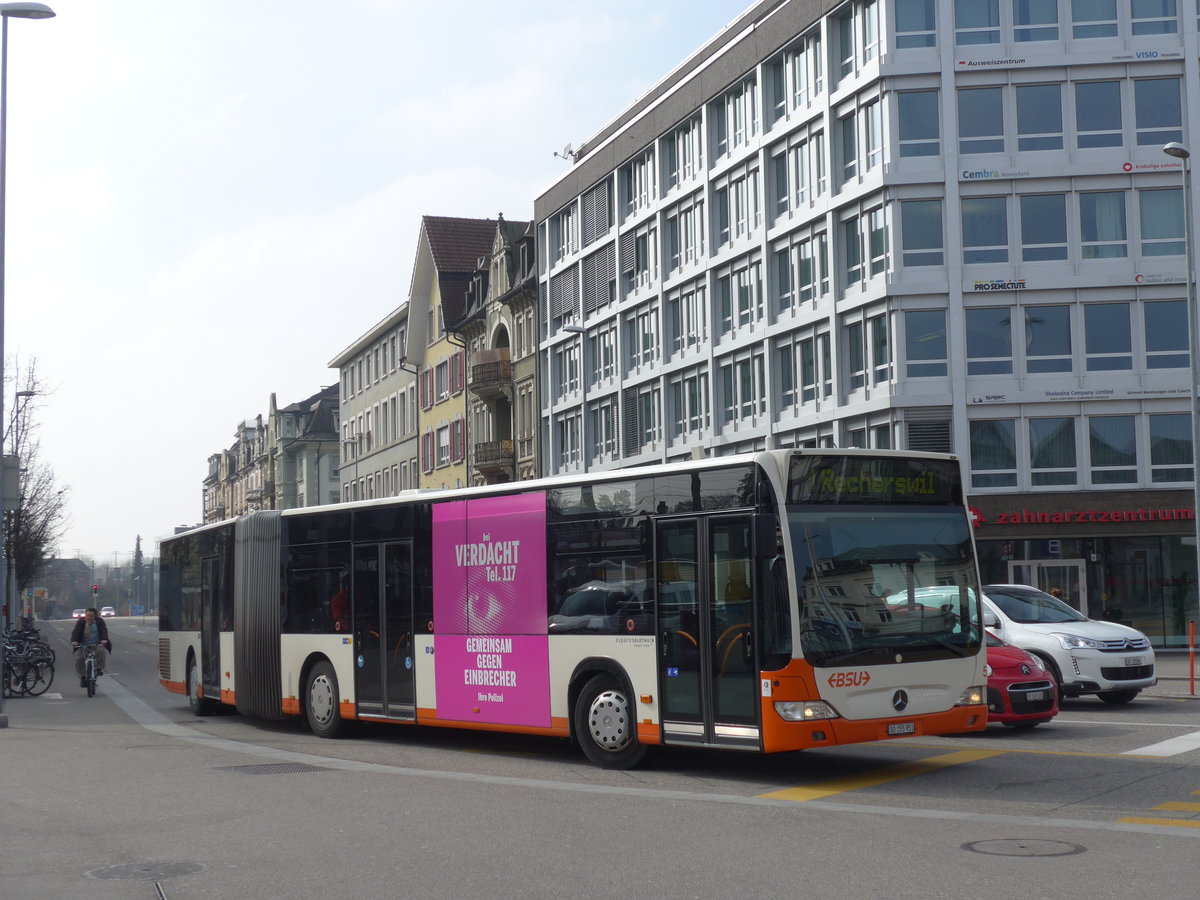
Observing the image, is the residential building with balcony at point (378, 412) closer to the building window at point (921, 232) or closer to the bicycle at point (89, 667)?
the building window at point (921, 232)

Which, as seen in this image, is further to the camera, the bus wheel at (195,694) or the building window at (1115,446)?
the building window at (1115,446)

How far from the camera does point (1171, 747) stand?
45.9ft

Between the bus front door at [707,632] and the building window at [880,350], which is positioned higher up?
the building window at [880,350]

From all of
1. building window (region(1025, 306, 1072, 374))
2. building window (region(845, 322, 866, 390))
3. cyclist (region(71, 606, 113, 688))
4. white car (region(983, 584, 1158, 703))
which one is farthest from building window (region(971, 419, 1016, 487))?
cyclist (region(71, 606, 113, 688))

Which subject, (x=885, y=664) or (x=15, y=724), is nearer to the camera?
(x=885, y=664)

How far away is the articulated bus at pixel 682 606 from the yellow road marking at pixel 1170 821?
2.55 metres

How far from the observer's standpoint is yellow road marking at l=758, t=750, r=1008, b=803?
11.5 metres

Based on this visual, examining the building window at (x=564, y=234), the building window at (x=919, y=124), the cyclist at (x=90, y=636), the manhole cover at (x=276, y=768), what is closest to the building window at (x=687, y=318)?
the building window at (x=564, y=234)

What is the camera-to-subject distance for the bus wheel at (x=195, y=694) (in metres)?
22.6

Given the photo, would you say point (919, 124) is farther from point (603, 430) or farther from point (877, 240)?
point (603, 430)

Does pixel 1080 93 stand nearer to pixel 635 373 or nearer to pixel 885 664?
pixel 635 373

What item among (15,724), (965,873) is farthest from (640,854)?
(15,724)

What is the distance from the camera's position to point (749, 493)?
40.1ft

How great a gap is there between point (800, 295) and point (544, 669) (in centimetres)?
3057
